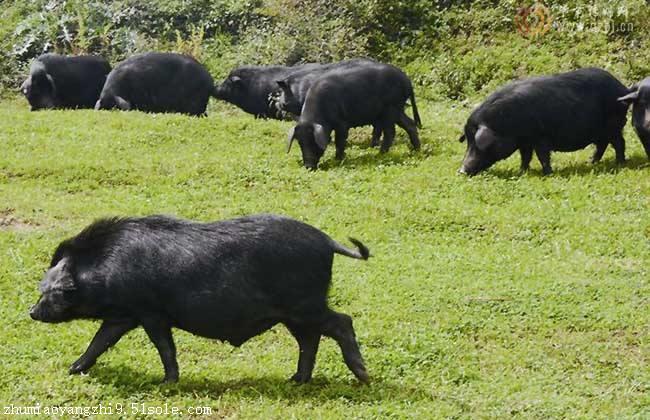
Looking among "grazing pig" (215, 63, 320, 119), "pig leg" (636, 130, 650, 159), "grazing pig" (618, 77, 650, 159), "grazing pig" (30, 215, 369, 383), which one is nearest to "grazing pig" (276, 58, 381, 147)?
"grazing pig" (215, 63, 320, 119)

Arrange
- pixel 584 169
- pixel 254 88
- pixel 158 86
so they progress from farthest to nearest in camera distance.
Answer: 1. pixel 254 88
2. pixel 158 86
3. pixel 584 169

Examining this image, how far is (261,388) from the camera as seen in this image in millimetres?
7531

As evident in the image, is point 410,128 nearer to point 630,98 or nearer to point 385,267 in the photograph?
point 630,98

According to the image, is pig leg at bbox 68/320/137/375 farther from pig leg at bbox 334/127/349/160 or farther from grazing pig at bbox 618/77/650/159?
grazing pig at bbox 618/77/650/159

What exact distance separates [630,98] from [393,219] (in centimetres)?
361

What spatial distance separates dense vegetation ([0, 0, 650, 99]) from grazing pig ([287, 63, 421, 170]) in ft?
11.8

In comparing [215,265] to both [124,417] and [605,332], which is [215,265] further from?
[605,332]

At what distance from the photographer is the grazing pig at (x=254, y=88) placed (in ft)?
60.8

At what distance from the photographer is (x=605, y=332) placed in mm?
8719

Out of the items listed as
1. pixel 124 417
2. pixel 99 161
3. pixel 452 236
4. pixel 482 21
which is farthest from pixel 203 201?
pixel 482 21

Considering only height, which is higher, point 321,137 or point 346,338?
point 346,338

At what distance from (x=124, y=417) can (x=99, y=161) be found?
7605mm

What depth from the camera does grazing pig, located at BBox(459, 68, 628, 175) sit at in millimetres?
13445

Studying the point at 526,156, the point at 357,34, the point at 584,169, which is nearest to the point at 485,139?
the point at 526,156
